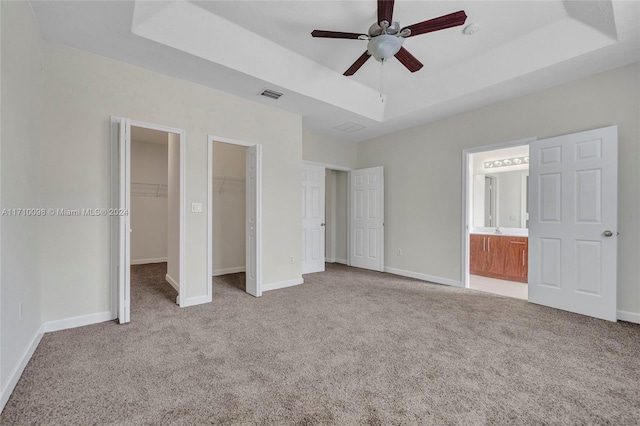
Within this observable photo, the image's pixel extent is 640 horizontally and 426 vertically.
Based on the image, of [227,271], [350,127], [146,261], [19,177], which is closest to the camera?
[19,177]

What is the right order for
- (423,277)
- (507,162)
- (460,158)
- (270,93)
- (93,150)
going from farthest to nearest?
(507,162)
(423,277)
(460,158)
(270,93)
(93,150)

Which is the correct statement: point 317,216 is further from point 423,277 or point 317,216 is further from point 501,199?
point 501,199

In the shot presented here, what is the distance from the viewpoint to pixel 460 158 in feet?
14.4

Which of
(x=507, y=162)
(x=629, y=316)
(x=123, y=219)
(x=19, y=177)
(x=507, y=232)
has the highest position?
(x=507, y=162)

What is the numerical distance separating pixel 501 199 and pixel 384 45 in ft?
15.4

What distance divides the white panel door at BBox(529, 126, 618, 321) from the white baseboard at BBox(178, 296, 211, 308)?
419 centimetres

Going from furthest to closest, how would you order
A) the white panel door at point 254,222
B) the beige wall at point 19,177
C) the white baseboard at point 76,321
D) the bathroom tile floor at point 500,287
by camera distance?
1. the bathroom tile floor at point 500,287
2. the white panel door at point 254,222
3. the white baseboard at point 76,321
4. the beige wall at point 19,177

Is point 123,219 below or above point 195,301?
above

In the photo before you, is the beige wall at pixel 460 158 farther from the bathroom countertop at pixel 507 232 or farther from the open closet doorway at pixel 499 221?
the bathroom countertop at pixel 507 232

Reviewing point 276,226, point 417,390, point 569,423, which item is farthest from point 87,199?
point 569,423

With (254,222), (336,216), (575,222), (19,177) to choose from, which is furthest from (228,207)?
(575,222)

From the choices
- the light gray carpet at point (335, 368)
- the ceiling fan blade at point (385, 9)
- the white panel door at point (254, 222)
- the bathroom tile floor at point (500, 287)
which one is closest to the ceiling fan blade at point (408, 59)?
the ceiling fan blade at point (385, 9)

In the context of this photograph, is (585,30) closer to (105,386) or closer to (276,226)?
(276,226)

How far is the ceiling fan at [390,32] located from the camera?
2.20 metres
